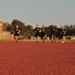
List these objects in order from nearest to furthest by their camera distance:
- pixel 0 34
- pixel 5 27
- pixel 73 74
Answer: pixel 73 74 → pixel 0 34 → pixel 5 27

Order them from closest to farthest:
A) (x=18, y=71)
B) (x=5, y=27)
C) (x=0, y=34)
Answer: (x=18, y=71), (x=0, y=34), (x=5, y=27)

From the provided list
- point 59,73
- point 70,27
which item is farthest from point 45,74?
point 70,27

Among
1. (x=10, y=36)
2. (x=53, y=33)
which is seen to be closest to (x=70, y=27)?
(x=10, y=36)

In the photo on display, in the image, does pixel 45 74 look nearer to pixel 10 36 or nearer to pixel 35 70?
pixel 35 70

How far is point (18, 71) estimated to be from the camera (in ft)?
29.4

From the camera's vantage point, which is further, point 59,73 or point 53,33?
point 53,33

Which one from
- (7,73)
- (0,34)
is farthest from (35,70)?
(0,34)

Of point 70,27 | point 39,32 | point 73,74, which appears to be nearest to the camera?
point 73,74

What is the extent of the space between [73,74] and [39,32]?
28125 mm

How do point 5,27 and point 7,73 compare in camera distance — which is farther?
point 5,27

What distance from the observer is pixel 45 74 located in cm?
840

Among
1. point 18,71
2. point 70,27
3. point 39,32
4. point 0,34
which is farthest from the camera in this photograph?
point 70,27

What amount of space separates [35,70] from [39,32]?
27244 millimetres

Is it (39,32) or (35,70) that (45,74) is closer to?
(35,70)
